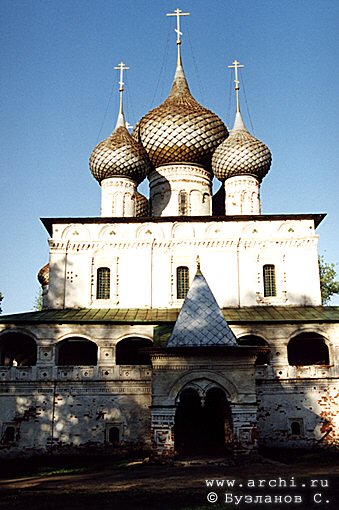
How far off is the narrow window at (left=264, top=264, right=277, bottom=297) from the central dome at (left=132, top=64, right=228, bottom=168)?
5.38 meters

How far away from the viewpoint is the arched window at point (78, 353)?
63.2 ft

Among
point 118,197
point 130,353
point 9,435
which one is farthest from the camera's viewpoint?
point 118,197

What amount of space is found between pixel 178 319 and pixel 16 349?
8.31 metres

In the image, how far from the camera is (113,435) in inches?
666

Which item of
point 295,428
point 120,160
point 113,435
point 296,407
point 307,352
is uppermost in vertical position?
point 120,160

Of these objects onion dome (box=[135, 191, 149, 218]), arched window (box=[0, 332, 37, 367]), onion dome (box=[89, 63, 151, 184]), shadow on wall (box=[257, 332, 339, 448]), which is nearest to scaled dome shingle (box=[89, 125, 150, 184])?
onion dome (box=[89, 63, 151, 184])

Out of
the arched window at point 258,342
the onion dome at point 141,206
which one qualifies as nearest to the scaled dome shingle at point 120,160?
the onion dome at point 141,206

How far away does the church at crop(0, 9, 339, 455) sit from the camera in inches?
563

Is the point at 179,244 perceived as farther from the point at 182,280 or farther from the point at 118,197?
the point at 118,197

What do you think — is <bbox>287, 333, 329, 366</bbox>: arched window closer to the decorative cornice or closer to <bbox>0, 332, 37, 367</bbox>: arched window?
the decorative cornice

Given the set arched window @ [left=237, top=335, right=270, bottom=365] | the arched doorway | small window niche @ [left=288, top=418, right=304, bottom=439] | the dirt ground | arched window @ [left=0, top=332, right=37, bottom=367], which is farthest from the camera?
arched window @ [left=0, top=332, right=37, bottom=367]

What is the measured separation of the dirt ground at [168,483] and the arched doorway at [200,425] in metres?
1.61

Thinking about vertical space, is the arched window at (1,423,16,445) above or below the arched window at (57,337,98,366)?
below

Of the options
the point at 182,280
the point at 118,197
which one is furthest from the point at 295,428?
the point at 118,197
